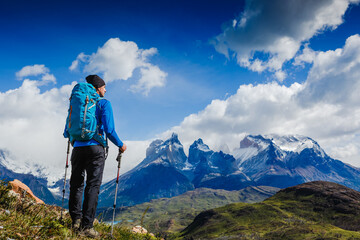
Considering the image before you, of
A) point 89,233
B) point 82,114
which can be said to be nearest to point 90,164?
point 82,114

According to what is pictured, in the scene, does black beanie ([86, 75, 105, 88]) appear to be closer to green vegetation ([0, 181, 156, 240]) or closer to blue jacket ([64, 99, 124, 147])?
blue jacket ([64, 99, 124, 147])

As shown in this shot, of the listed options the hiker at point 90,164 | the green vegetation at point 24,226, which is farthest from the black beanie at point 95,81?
the green vegetation at point 24,226

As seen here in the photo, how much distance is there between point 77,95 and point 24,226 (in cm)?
371

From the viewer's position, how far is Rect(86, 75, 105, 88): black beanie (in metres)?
8.49

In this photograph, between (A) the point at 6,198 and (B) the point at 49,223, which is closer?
(B) the point at 49,223

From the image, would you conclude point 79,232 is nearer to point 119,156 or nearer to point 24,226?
point 24,226

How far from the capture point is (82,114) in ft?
24.9

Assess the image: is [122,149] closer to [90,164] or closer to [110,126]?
[110,126]

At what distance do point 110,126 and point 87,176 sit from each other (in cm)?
163

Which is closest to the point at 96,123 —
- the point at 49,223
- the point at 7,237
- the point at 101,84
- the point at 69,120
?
the point at 69,120

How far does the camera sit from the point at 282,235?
7333 inches

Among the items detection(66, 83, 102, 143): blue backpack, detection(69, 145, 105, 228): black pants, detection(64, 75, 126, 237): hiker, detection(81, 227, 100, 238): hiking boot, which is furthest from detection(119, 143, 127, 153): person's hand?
detection(81, 227, 100, 238): hiking boot

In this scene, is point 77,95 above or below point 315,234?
above

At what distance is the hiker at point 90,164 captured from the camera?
7.62m
